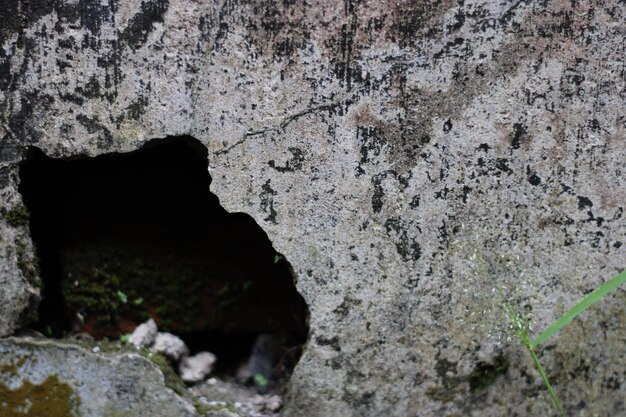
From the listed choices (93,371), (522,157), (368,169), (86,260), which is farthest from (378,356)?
(86,260)

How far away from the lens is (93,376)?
4.66ft

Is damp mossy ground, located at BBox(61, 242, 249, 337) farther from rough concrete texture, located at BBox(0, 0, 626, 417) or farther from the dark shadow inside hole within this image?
rough concrete texture, located at BBox(0, 0, 626, 417)

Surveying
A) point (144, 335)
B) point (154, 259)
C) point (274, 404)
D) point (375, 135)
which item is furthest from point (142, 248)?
point (375, 135)

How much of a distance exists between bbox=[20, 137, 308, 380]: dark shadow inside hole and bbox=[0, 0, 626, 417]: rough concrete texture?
186mm

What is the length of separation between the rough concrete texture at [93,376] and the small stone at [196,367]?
3.8 inches

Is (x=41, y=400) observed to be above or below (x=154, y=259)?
below

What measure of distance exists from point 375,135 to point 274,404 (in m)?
0.67

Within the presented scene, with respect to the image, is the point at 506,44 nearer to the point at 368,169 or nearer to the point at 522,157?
the point at 522,157

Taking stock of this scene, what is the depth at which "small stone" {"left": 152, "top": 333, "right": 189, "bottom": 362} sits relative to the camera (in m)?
1.51

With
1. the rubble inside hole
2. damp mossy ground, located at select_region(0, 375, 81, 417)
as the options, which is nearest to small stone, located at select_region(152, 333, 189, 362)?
the rubble inside hole

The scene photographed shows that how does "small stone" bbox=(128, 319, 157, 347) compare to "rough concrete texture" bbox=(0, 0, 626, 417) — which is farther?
"small stone" bbox=(128, 319, 157, 347)

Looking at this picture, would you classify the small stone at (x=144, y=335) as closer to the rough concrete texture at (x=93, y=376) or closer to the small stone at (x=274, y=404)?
the rough concrete texture at (x=93, y=376)

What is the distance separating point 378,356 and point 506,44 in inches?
28.6

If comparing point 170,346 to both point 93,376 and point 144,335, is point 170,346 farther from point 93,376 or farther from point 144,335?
point 93,376
